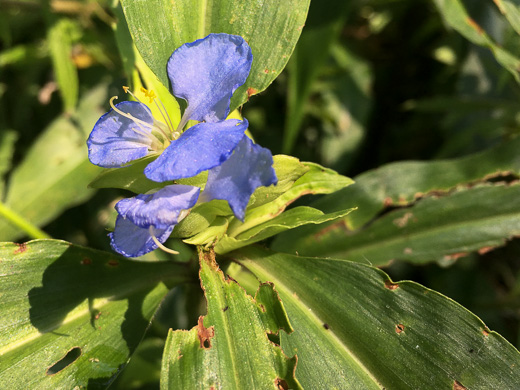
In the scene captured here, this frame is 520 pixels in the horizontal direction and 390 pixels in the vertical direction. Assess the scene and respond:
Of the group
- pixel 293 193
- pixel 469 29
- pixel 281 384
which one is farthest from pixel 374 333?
pixel 469 29

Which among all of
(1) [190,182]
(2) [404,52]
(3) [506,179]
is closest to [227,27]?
(1) [190,182]

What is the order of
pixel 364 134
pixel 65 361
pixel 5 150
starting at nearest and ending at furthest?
pixel 65 361 < pixel 5 150 < pixel 364 134

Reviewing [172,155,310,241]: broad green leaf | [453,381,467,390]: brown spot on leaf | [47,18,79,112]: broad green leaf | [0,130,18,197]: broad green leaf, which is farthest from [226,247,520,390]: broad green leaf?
[0,130,18,197]: broad green leaf

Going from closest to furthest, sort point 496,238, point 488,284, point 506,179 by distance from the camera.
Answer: point 496,238
point 506,179
point 488,284

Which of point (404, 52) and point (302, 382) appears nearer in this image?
point (302, 382)

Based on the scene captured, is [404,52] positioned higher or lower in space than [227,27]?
higher

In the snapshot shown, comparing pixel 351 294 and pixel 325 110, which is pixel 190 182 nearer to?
pixel 351 294

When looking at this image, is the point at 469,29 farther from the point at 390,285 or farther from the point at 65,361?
the point at 65,361
